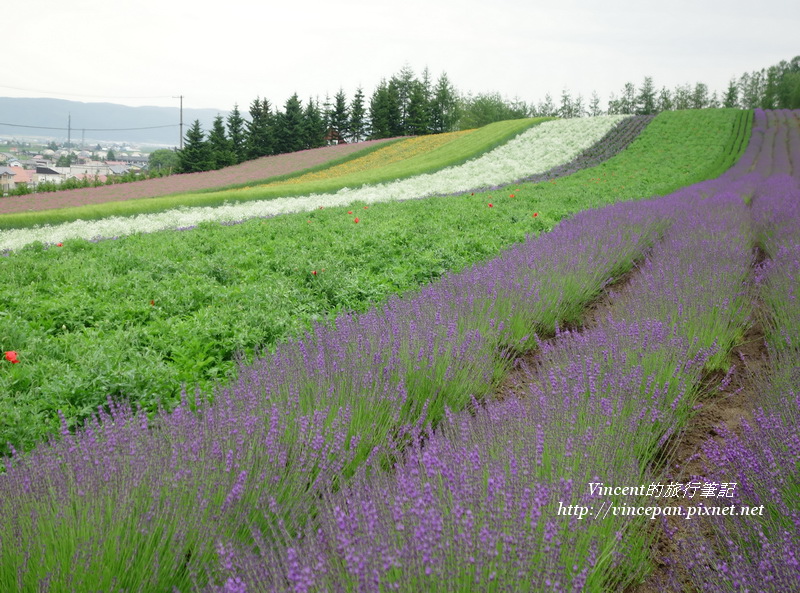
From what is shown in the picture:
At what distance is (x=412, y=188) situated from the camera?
17719 mm

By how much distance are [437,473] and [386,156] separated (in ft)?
102

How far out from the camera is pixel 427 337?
133 inches

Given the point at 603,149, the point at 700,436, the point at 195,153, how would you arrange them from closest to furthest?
the point at 700,436 → the point at 603,149 → the point at 195,153

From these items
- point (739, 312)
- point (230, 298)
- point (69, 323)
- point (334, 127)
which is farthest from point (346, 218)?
point (334, 127)

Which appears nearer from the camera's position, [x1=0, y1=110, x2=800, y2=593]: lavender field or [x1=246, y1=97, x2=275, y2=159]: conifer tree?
[x1=0, y1=110, x2=800, y2=593]: lavender field

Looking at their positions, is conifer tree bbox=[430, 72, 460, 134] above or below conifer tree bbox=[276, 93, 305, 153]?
above

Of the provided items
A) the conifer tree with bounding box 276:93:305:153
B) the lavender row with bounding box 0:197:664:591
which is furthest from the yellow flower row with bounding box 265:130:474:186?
the lavender row with bounding box 0:197:664:591

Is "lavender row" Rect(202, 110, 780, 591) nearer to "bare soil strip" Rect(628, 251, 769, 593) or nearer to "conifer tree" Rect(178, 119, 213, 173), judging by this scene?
"bare soil strip" Rect(628, 251, 769, 593)

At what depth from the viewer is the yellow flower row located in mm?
26862

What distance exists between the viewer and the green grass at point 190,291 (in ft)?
10.3

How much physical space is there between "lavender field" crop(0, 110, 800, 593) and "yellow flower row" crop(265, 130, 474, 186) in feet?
74.4

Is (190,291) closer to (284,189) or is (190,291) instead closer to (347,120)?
(284,189)

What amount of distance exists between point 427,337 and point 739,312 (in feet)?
9.10

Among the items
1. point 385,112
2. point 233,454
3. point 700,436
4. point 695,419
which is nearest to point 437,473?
point 233,454
